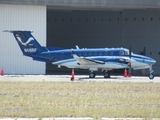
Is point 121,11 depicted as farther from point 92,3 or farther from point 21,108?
point 21,108

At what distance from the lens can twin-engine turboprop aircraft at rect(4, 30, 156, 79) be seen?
3666 cm

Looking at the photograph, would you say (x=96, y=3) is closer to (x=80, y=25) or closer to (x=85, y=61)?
(x=85, y=61)

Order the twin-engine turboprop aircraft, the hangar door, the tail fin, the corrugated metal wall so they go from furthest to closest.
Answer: the hangar door < the corrugated metal wall < the tail fin < the twin-engine turboprop aircraft

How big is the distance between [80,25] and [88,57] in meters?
17.5

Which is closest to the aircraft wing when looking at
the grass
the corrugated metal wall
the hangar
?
the hangar

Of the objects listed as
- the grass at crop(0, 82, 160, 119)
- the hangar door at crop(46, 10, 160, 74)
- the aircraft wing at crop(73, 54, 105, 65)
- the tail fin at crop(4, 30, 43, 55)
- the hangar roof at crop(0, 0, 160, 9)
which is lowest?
the grass at crop(0, 82, 160, 119)

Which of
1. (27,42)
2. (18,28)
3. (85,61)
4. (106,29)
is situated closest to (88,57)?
(85,61)

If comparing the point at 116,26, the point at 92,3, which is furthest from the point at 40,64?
the point at 116,26

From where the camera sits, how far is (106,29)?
53.5m

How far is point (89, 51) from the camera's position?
126ft

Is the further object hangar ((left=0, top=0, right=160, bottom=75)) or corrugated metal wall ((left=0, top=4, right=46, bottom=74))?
hangar ((left=0, top=0, right=160, bottom=75))

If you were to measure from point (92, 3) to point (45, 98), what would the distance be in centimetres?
2529

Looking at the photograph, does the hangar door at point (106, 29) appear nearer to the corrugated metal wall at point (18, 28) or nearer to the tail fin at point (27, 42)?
the corrugated metal wall at point (18, 28)

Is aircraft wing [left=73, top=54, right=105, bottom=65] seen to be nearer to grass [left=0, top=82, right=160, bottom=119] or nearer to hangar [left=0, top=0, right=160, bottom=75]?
hangar [left=0, top=0, right=160, bottom=75]
